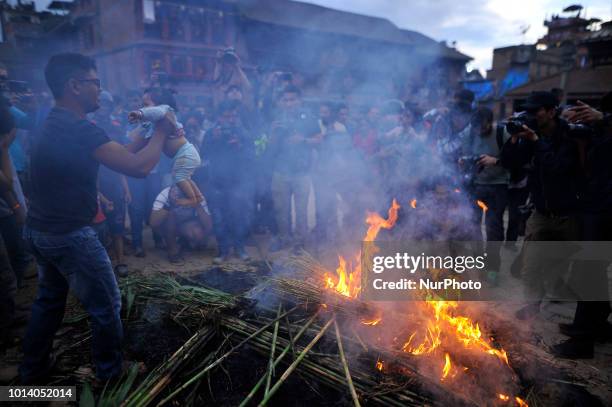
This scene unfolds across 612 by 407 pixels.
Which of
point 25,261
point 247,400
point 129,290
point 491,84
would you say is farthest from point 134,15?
point 491,84

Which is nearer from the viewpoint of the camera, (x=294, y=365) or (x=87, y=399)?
(x=87, y=399)

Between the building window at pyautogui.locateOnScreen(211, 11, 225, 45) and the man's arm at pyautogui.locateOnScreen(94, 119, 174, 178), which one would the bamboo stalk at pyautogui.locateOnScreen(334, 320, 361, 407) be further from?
the building window at pyautogui.locateOnScreen(211, 11, 225, 45)

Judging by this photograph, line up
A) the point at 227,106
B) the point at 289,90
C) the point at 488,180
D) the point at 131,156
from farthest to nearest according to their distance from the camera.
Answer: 1. the point at 289,90
2. the point at 227,106
3. the point at 488,180
4. the point at 131,156

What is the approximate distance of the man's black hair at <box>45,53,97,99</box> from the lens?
2.56 m

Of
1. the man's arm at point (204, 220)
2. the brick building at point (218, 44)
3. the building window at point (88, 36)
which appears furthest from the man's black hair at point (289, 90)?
the building window at point (88, 36)

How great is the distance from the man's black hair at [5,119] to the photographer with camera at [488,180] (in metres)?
5.49

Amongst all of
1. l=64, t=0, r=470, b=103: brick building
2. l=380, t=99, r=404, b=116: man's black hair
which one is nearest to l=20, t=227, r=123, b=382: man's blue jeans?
l=380, t=99, r=404, b=116: man's black hair

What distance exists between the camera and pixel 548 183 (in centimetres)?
370

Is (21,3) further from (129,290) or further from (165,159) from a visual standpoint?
(129,290)

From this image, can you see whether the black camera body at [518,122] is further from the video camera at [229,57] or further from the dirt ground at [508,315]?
the video camera at [229,57]

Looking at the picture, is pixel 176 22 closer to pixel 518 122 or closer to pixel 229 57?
pixel 229 57

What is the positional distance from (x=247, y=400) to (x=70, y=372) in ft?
5.34

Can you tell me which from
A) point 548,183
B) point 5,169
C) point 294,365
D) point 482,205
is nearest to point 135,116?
point 294,365

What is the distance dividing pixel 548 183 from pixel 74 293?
14.3ft
